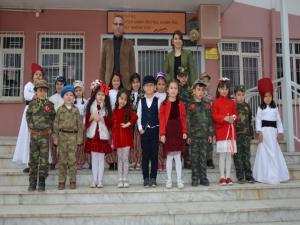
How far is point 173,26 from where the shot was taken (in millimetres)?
8664

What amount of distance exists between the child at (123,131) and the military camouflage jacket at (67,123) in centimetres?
48

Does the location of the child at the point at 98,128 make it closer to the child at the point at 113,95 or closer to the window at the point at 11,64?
the child at the point at 113,95

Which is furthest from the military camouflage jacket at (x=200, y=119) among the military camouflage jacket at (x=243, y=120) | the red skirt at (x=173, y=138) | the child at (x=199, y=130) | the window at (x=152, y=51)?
the window at (x=152, y=51)

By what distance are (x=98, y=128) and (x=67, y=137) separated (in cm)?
46

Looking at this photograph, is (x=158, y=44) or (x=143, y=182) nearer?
(x=143, y=182)

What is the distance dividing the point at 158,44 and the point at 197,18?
113cm

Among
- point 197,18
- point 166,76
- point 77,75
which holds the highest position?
point 197,18

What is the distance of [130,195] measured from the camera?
4.62 m

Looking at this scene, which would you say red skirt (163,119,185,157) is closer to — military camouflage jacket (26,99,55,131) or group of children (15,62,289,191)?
group of children (15,62,289,191)

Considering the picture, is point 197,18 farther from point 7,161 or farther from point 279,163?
point 7,161

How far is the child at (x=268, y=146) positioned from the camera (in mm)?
5238

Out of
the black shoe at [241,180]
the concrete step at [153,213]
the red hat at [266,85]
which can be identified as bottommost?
the concrete step at [153,213]

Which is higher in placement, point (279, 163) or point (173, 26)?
point (173, 26)

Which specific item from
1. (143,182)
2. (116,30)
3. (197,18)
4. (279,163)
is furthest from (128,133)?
(197,18)
